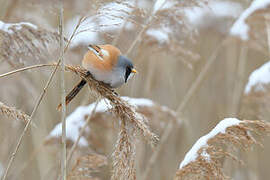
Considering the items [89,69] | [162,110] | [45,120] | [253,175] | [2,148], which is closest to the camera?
[89,69]

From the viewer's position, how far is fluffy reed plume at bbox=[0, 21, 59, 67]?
55.1 inches

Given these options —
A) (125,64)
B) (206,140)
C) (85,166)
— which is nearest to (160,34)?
(125,64)

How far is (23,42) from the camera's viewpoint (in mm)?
1428

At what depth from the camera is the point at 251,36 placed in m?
2.44

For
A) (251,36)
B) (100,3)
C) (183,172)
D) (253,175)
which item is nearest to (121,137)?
(183,172)

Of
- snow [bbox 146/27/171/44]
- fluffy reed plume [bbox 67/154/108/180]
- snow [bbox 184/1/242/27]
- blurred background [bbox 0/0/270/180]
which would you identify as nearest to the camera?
fluffy reed plume [bbox 67/154/108/180]

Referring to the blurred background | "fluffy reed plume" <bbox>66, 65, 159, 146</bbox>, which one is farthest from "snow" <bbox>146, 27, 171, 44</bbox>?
"fluffy reed plume" <bbox>66, 65, 159, 146</bbox>

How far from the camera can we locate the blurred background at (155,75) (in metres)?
1.73

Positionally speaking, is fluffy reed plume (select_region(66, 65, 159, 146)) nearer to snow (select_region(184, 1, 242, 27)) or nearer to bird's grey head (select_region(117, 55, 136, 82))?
bird's grey head (select_region(117, 55, 136, 82))

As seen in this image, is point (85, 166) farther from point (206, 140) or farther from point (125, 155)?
point (206, 140)

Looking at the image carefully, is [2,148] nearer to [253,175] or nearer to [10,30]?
[10,30]

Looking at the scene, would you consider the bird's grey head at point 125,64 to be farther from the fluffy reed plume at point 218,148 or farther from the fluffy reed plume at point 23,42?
the fluffy reed plume at point 218,148

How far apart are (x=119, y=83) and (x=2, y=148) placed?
1.21m

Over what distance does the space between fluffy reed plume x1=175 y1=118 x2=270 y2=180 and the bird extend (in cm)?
60
